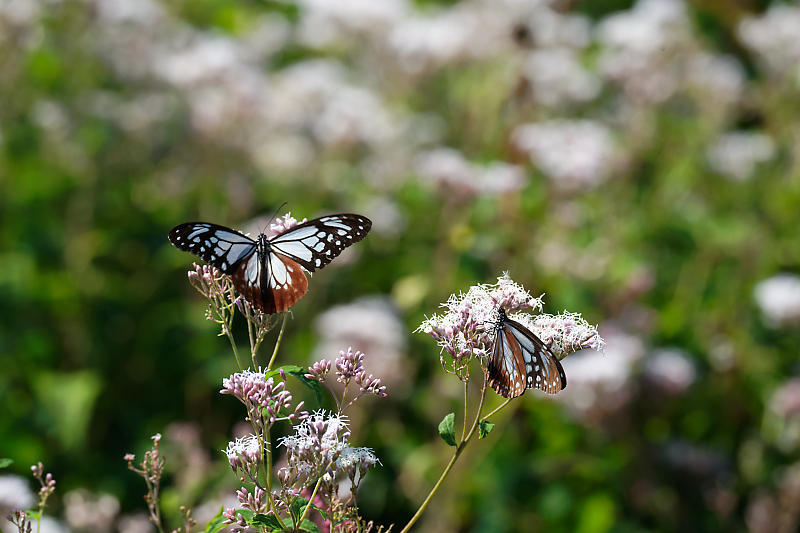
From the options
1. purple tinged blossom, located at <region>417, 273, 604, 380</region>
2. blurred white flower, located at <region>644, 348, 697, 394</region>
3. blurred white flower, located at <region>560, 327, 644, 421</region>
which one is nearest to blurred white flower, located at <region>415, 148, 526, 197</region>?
blurred white flower, located at <region>560, 327, 644, 421</region>

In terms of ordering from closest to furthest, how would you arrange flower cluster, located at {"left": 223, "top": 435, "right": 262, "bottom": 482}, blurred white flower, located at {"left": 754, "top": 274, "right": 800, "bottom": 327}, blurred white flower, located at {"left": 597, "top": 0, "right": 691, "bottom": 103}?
flower cluster, located at {"left": 223, "top": 435, "right": 262, "bottom": 482} < blurred white flower, located at {"left": 754, "top": 274, "right": 800, "bottom": 327} < blurred white flower, located at {"left": 597, "top": 0, "right": 691, "bottom": 103}

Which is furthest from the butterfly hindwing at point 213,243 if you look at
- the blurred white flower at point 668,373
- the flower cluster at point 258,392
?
the blurred white flower at point 668,373

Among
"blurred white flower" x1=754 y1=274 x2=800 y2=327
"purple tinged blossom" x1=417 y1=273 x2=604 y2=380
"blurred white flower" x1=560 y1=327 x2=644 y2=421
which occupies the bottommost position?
"purple tinged blossom" x1=417 y1=273 x2=604 y2=380

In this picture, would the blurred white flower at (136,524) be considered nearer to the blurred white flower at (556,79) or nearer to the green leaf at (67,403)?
the green leaf at (67,403)

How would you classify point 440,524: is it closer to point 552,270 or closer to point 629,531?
point 629,531

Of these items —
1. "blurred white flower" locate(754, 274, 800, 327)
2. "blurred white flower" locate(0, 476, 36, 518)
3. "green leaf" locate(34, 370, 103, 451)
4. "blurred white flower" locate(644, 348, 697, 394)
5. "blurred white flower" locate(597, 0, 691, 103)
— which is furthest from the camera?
"blurred white flower" locate(597, 0, 691, 103)

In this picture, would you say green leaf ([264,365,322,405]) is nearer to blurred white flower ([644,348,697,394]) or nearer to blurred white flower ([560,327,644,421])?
blurred white flower ([560,327,644,421])

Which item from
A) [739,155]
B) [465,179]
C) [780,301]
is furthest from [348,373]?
[739,155]

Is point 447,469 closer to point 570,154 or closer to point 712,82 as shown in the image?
point 570,154
